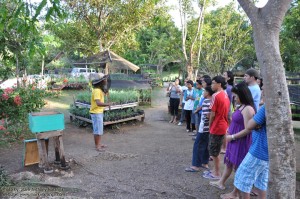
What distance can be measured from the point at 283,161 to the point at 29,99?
21.2ft

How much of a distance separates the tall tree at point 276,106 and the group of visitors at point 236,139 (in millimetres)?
624

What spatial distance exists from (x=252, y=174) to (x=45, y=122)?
3.31 metres

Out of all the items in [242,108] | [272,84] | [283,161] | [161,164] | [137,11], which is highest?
[137,11]

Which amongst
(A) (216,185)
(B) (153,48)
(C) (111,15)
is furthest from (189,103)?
(B) (153,48)

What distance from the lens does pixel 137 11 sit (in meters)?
17.2

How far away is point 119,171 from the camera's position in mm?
5109

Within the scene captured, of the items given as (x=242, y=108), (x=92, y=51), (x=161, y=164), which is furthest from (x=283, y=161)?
(x=92, y=51)

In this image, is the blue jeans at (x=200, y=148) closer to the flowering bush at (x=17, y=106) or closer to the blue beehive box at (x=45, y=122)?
the blue beehive box at (x=45, y=122)

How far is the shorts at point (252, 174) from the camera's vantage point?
312cm

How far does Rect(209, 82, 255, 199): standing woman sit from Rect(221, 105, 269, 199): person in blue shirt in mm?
394

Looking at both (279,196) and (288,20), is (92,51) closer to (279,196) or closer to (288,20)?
(288,20)

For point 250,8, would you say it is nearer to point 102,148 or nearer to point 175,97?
point 102,148

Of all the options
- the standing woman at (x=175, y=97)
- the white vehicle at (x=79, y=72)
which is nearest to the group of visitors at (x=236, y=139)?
the standing woman at (x=175, y=97)

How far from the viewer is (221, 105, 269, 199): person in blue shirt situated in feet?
9.78
